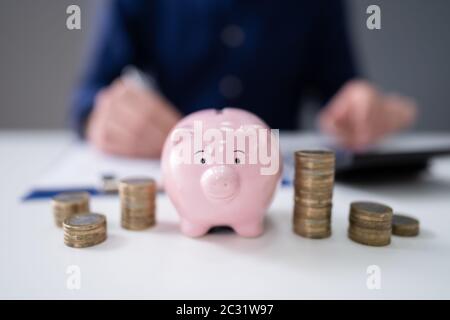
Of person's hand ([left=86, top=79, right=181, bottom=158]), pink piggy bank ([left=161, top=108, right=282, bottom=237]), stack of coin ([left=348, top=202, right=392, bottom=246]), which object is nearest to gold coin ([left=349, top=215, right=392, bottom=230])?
stack of coin ([left=348, top=202, right=392, bottom=246])

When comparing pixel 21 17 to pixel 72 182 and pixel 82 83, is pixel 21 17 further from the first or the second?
pixel 82 83

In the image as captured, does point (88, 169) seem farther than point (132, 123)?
No

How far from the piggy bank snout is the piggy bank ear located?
Result: 0.05 meters

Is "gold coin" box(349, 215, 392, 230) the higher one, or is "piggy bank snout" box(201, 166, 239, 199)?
"piggy bank snout" box(201, 166, 239, 199)

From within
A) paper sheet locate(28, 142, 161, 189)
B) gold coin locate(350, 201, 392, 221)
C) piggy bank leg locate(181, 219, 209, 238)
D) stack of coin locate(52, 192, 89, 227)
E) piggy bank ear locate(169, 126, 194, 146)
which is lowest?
paper sheet locate(28, 142, 161, 189)

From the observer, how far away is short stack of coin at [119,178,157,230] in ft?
1.91

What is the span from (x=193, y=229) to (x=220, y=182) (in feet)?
0.36

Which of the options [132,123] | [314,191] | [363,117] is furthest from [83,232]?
[363,117]

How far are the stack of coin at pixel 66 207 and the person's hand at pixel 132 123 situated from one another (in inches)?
19.1

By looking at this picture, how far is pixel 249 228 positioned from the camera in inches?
22.0

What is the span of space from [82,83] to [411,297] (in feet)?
4.69

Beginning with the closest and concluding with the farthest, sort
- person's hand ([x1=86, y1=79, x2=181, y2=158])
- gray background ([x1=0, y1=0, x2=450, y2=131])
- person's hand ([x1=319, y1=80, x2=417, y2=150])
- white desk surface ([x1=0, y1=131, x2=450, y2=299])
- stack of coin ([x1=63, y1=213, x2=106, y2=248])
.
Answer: white desk surface ([x1=0, y1=131, x2=450, y2=299]) → stack of coin ([x1=63, y1=213, x2=106, y2=248]) → gray background ([x1=0, y1=0, x2=450, y2=131]) → person's hand ([x1=86, y1=79, x2=181, y2=158]) → person's hand ([x1=319, y1=80, x2=417, y2=150])

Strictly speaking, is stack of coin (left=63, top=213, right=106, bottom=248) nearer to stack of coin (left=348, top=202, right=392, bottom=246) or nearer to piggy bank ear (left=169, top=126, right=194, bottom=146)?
piggy bank ear (left=169, top=126, right=194, bottom=146)

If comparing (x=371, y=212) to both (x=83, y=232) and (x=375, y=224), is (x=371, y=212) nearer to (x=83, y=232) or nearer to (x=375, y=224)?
(x=375, y=224)
